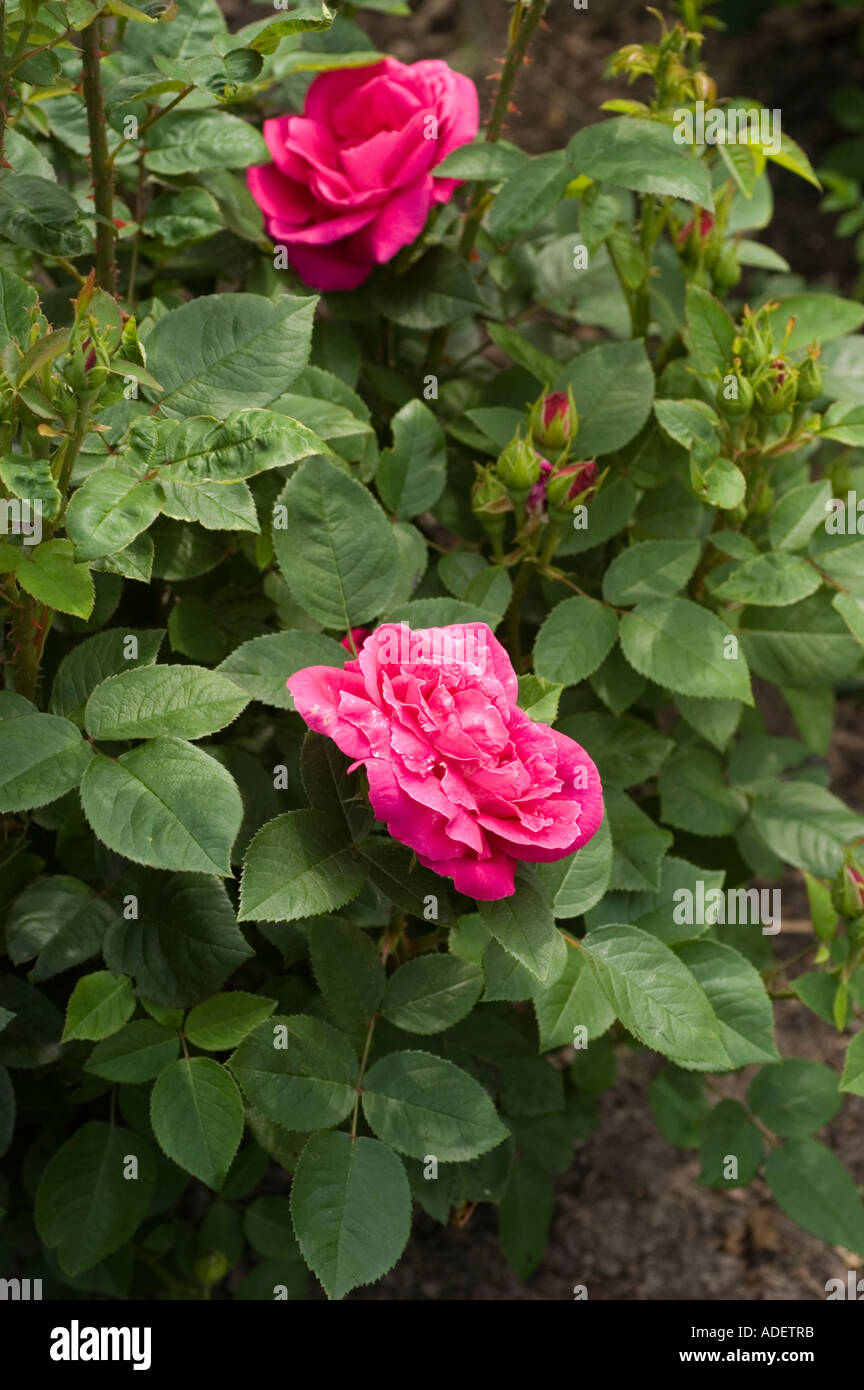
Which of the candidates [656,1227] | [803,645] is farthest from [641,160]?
[656,1227]

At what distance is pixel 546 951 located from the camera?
1.01m

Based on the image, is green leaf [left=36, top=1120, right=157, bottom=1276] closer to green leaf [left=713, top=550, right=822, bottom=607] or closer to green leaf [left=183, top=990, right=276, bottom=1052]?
green leaf [left=183, top=990, right=276, bottom=1052]

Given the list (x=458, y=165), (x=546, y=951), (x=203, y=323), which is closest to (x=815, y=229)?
(x=458, y=165)

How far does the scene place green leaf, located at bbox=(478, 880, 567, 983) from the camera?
1.00m

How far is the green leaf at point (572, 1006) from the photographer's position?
1162 millimetres

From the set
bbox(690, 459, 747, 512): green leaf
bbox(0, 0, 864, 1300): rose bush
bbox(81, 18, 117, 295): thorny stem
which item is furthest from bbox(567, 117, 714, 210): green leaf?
bbox(81, 18, 117, 295): thorny stem

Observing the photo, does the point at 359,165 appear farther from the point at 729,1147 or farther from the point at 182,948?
the point at 729,1147

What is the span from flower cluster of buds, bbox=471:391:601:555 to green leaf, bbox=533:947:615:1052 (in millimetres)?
432

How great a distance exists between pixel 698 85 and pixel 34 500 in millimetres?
864

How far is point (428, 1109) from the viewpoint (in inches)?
45.7

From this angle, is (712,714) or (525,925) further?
(712,714)

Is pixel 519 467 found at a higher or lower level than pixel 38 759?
higher

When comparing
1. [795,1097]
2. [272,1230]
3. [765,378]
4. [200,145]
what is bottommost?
[272,1230]

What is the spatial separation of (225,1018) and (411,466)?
1.93 feet
